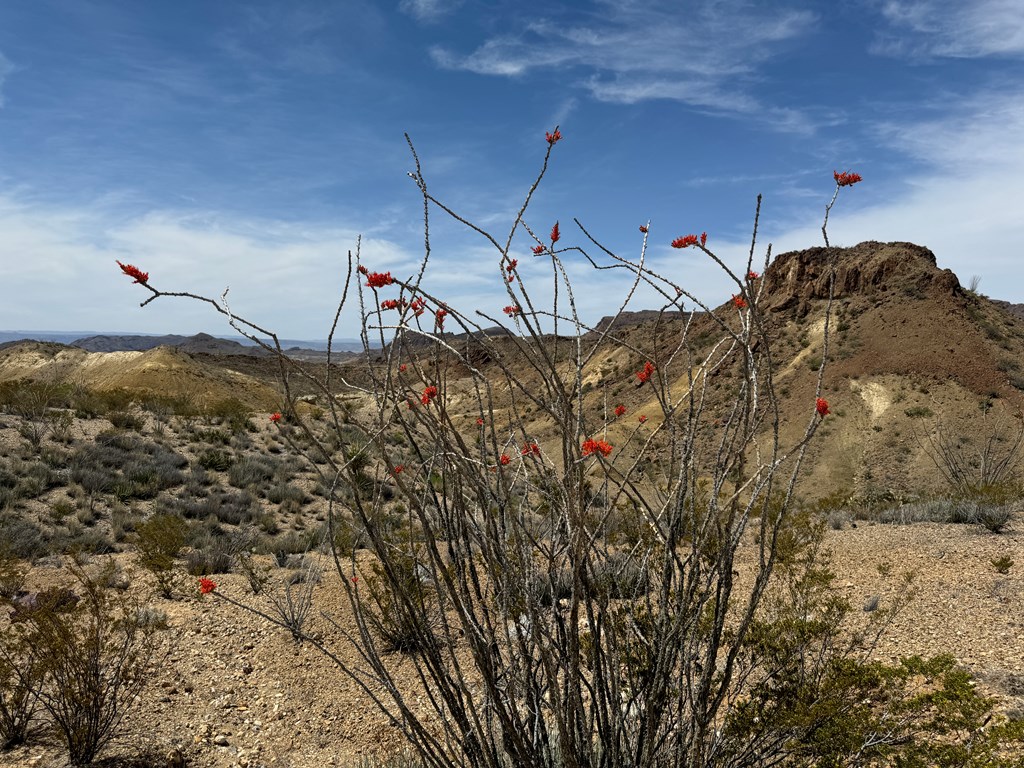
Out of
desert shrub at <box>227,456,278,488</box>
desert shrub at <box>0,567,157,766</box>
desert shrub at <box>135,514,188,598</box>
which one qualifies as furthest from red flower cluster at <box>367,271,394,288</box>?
desert shrub at <box>227,456,278,488</box>

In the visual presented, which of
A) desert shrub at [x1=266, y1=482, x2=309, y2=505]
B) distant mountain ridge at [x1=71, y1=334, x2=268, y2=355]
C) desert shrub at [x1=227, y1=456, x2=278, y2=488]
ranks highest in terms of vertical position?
distant mountain ridge at [x1=71, y1=334, x2=268, y2=355]

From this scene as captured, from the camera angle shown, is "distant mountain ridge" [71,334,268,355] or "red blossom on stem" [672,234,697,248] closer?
"red blossom on stem" [672,234,697,248]

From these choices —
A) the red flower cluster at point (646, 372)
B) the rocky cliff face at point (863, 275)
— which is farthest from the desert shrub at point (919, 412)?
the red flower cluster at point (646, 372)

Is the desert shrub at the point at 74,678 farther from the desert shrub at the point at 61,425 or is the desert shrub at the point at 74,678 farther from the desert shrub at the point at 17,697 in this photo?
the desert shrub at the point at 61,425

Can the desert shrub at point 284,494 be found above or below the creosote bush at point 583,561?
below

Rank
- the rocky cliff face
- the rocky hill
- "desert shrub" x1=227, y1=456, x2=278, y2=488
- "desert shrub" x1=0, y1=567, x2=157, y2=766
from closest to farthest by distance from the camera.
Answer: "desert shrub" x1=0, y1=567, x2=157, y2=766
"desert shrub" x1=227, y1=456, x2=278, y2=488
the rocky hill
the rocky cliff face

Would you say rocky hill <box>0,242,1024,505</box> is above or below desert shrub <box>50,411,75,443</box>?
above

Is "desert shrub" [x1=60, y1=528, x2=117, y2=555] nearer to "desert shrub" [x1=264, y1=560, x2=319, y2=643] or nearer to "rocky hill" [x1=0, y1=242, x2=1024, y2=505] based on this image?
"desert shrub" [x1=264, y1=560, x2=319, y2=643]

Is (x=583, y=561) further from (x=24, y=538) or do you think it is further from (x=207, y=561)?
(x=24, y=538)

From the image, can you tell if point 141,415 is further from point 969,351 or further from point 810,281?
point 810,281

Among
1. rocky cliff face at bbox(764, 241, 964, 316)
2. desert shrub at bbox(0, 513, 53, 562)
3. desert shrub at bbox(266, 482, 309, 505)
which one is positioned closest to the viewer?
desert shrub at bbox(0, 513, 53, 562)

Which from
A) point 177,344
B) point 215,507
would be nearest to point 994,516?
point 215,507

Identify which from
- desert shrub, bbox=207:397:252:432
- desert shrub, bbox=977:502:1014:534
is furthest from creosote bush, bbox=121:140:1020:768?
desert shrub, bbox=207:397:252:432

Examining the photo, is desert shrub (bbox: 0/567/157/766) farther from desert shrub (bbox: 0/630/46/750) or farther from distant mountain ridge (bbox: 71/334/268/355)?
distant mountain ridge (bbox: 71/334/268/355)
